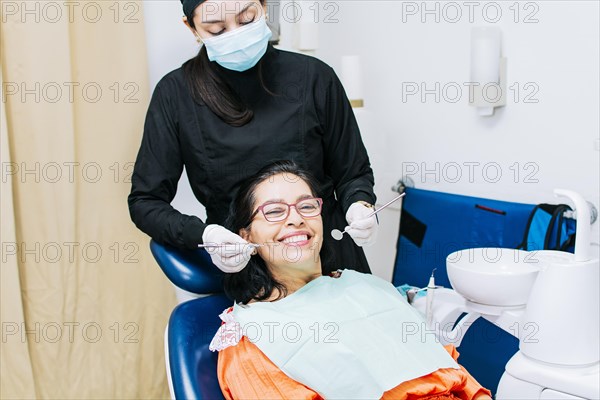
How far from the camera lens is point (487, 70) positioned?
193 centimetres

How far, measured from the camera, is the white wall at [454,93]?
1.79m

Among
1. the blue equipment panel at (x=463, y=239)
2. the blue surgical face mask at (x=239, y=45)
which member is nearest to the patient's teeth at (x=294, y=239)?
the blue surgical face mask at (x=239, y=45)

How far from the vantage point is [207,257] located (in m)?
1.60

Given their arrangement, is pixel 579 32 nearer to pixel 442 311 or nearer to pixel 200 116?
pixel 442 311

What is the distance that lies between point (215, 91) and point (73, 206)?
711 mm

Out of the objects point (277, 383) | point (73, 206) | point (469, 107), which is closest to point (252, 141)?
point (277, 383)

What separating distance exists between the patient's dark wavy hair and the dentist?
45 millimetres

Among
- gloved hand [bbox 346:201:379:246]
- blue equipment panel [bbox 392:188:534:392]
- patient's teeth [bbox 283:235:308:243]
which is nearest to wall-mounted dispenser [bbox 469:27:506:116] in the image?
blue equipment panel [bbox 392:188:534:392]

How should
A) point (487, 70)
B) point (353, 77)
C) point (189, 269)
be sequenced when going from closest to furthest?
1. point (189, 269)
2. point (487, 70)
3. point (353, 77)

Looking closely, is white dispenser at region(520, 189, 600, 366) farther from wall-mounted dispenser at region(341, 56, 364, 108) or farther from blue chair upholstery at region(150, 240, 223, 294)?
wall-mounted dispenser at region(341, 56, 364, 108)

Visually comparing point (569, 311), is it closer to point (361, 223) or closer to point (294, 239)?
point (361, 223)

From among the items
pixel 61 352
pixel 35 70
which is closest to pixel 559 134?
pixel 35 70

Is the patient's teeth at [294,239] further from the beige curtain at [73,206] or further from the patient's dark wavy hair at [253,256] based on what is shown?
the beige curtain at [73,206]

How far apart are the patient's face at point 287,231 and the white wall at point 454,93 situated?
0.80m
